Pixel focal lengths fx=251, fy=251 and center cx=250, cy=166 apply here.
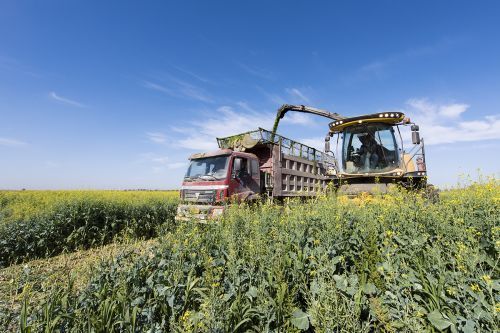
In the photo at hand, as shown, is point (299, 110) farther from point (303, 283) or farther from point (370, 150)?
point (303, 283)

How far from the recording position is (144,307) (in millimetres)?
2713

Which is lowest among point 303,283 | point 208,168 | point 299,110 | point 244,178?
point 303,283

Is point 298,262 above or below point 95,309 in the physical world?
above

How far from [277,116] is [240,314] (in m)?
12.1

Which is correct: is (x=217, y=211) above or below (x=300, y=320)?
above

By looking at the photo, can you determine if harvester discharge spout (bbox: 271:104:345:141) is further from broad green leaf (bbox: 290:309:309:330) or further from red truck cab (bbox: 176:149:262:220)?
broad green leaf (bbox: 290:309:309:330)

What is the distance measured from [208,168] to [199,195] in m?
1.05

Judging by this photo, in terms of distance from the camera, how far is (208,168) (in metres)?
9.16

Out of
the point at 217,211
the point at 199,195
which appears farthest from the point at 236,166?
the point at 217,211

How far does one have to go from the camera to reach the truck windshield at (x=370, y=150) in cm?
873

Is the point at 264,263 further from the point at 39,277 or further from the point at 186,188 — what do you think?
the point at 186,188

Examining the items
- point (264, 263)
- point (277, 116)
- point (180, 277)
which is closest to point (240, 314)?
point (264, 263)

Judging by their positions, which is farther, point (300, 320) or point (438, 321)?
→ point (300, 320)

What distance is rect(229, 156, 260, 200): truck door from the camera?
8609 millimetres
